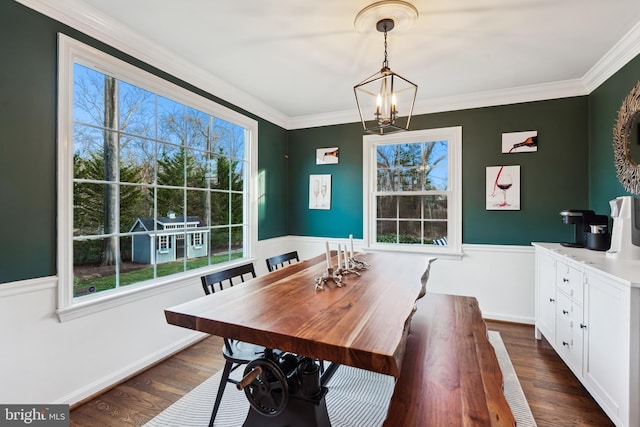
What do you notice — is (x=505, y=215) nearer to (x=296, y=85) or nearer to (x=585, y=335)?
(x=585, y=335)

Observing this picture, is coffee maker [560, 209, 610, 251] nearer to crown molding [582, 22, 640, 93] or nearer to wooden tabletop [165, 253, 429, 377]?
crown molding [582, 22, 640, 93]

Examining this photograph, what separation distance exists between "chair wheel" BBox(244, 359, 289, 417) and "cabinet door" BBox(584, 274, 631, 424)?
6.05 ft

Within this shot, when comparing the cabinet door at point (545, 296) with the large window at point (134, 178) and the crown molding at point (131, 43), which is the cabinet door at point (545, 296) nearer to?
the large window at point (134, 178)

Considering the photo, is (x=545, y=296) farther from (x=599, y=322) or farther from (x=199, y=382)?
(x=199, y=382)

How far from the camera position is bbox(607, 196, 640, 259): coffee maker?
215cm

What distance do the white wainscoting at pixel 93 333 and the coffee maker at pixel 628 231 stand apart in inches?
Result: 47.2

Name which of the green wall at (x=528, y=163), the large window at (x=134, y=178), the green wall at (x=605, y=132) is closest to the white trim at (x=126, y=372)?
the large window at (x=134, y=178)

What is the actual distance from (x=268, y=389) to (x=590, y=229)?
2.95 metres

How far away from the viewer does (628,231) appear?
7.13 feet

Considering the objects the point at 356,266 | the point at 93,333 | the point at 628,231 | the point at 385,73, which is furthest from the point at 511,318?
the point at 93,333

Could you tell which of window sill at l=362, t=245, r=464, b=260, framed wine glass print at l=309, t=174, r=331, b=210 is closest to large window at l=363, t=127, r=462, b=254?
window sill at l=362, t=245, r=464, b=260

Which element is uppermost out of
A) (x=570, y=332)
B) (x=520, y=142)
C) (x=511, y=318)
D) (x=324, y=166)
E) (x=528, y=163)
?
→ (x=520, y=142)

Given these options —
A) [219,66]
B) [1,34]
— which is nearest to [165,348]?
[1,34]

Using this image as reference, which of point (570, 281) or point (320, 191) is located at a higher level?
point (320, 191)
